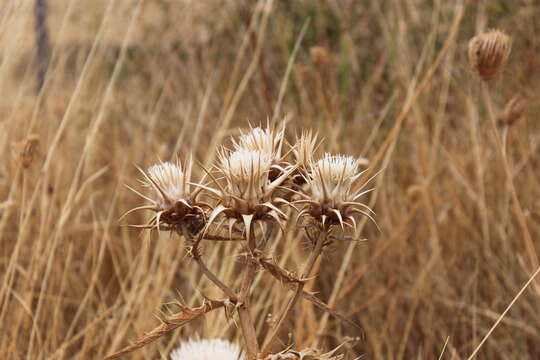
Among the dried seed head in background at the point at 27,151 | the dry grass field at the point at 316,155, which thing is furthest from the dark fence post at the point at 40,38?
the dried seed head in background at the point at 27,151

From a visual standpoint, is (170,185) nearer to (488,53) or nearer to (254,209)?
(254,209)

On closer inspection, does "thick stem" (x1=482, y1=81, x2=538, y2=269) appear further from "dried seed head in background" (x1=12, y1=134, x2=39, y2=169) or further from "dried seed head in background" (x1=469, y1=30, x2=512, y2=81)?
"dried seed head in background" (x1=12, y1=134, x2=39, y2=169)

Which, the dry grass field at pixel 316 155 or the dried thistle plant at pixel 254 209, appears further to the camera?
the dry grass field at pixel 316 155

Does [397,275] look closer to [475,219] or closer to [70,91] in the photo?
[475,219]

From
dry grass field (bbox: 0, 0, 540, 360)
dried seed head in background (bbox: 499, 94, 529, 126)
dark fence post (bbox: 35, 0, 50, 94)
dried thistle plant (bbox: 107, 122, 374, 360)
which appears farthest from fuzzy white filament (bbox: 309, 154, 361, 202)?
dark fence post (bbox: 35, 0, 50, 94)

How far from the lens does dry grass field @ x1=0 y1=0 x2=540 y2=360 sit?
1.51m

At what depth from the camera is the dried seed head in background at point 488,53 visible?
1124 mm

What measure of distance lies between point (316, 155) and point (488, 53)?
3.17ft

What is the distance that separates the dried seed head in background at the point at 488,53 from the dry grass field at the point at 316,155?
14 cm

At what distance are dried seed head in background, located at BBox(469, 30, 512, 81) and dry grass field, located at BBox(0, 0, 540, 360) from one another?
14cm

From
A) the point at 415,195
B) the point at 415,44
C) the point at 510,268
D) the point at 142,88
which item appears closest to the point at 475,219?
the point at 510,268

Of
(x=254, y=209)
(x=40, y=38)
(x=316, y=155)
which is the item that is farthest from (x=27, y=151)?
(x=40, y=38)

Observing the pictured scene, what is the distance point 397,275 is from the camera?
194cm

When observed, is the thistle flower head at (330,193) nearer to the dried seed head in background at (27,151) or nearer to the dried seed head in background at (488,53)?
the dried seed head in background at (488,53)
